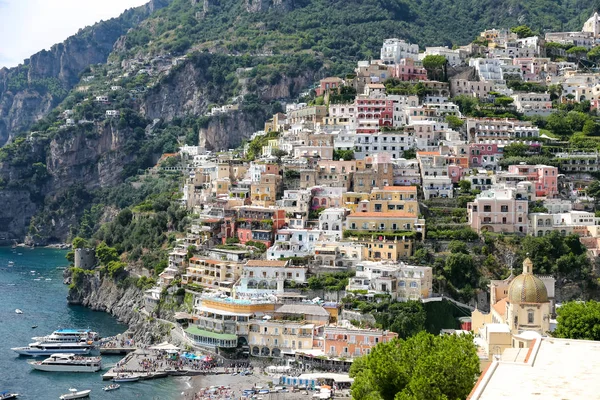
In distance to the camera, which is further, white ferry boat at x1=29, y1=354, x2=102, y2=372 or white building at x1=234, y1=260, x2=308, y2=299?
white building at x1=234, y1=260, x2=308, y2=299

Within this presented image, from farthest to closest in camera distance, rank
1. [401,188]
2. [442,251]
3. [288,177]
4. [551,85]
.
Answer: [551,85]
[288,177]
[401,188]
[442,251]

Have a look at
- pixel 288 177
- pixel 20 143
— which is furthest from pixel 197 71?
pixel 288 177

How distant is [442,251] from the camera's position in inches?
3046

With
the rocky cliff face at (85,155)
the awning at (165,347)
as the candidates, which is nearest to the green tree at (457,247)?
the awning at (165,347)

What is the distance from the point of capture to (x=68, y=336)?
7894cm

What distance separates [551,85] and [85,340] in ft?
198

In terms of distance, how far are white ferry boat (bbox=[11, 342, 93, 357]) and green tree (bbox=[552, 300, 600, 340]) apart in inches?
1532

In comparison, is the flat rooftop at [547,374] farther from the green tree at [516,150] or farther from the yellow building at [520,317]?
the green tree at [516,150]

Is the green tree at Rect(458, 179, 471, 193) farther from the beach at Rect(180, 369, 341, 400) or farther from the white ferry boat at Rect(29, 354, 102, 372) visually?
the white ferry boat at Rect(29, 354, 102, 372)

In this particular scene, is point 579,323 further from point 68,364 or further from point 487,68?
point 487,68

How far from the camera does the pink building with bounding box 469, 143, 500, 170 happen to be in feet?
303

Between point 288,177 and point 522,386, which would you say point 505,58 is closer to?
point 288,177

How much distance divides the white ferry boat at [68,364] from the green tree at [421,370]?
29238 mm

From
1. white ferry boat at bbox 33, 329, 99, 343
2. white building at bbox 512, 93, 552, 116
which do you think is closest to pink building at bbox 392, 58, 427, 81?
white building at bbox 512, 93, 552, 116
